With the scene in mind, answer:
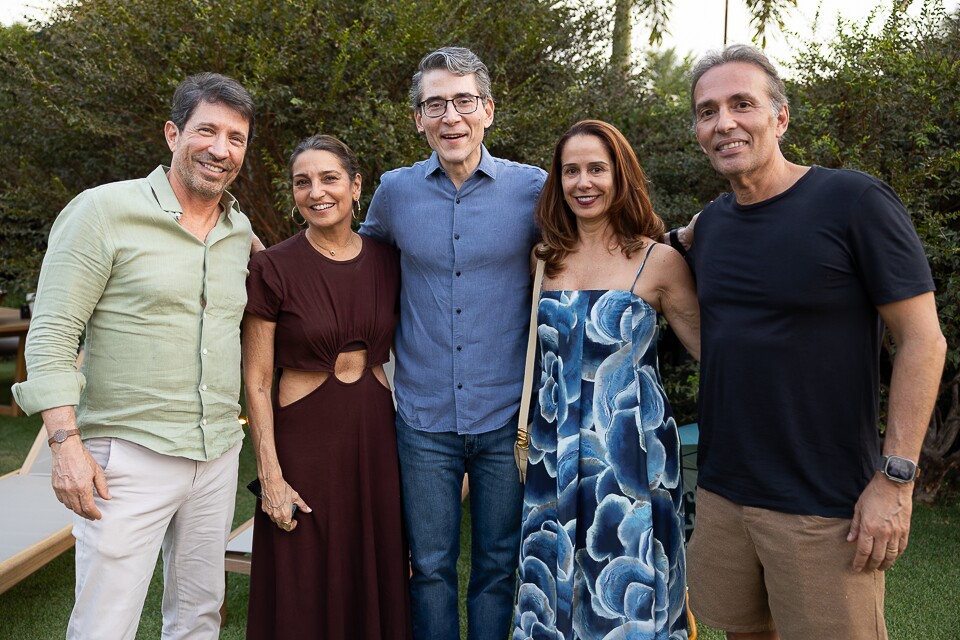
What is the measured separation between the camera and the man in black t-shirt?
1959 millimetres

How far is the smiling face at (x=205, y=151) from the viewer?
99.1 inches

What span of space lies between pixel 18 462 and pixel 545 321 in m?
6.32

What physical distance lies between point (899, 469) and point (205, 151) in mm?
2299

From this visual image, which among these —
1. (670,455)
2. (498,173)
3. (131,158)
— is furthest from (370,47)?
(670,455)

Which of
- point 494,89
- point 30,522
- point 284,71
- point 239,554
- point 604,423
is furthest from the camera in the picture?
point 494,89

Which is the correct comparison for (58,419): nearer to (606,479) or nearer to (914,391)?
(606,479)

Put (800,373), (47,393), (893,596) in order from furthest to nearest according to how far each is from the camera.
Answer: (893,596) → (47,393) → (800,373)

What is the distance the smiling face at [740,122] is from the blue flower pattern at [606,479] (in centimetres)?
55

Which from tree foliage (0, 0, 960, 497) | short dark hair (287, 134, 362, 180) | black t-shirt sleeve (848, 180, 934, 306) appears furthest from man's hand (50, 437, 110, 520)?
tree foliage (0, 0, 960, 497)

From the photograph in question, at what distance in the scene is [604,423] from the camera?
2525 mm

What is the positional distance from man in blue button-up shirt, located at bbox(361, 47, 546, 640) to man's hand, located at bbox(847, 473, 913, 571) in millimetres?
1171

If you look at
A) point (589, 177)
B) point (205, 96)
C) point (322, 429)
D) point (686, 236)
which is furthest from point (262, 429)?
point (686, 236)

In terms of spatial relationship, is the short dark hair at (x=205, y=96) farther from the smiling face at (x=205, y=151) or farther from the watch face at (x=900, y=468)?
the watch face at (x=900, y=468)

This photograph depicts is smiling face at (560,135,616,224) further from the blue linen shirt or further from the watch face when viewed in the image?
the watch face
